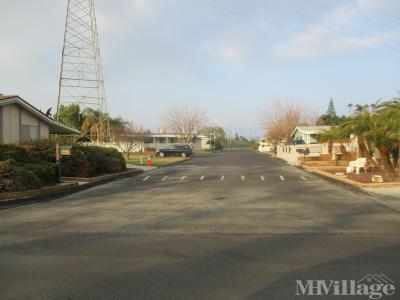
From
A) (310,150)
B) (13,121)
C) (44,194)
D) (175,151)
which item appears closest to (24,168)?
(44,194)

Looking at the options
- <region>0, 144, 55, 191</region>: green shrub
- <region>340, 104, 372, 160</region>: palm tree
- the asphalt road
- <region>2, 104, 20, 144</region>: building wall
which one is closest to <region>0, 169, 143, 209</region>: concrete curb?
<region>0, 144, 55, 191</region>: green shrub

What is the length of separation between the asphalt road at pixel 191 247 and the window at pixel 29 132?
1156 cm

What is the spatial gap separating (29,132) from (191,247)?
20.1 m

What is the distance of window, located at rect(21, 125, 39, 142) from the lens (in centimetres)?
2433

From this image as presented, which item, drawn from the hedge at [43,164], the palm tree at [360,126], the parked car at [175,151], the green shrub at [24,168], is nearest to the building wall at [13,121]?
the hedge at [43,164]

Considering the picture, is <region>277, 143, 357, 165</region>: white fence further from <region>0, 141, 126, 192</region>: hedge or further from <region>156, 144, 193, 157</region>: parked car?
<region>0, 141, 126, 192</region>: hedge

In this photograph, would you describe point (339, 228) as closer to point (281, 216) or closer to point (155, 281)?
point (281, 216)

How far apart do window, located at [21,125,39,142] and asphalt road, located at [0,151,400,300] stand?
11.6 metres

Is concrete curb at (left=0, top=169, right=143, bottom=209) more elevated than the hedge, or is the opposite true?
the hedge

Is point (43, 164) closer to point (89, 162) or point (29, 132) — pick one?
point (89, 162)

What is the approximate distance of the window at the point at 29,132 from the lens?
24328 millimetres

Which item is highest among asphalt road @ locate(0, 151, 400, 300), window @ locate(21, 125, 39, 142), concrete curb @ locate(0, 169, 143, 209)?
window @ locate(21, 125, 39, 142)

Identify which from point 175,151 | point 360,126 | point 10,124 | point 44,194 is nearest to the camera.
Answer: point 44,194

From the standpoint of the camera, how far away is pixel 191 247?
7680 millimetres
